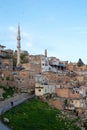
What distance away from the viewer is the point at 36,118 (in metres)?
49.0

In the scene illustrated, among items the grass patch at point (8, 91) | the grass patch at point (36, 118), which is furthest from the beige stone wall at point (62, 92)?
the grass patch at point (8, 91)

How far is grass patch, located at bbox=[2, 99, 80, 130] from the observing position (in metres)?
44.8

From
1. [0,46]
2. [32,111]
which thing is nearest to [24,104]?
[32,111]

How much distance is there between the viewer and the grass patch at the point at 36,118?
44812mm

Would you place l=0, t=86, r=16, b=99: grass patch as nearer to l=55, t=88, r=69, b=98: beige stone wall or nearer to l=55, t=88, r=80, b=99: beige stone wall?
l=55, t=88, r=69, b=98: beige stone wall

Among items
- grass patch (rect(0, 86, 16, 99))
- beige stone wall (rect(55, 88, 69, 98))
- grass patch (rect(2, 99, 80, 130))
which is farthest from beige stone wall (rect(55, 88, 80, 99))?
grass patch (rect(0, 86, 16, 99))

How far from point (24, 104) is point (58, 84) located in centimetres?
1445

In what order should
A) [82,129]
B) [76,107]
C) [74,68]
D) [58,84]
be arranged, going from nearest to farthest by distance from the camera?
[82,129] → [76,107] → [58,84] → [74,68]

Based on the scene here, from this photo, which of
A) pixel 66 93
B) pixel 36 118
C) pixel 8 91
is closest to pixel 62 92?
pixel 66 93

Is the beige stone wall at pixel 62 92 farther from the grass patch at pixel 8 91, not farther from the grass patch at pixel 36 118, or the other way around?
the grass patch at pixel 8 91

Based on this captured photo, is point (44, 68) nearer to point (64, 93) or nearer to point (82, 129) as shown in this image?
point (64, 93)

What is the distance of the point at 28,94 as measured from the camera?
60344 mm

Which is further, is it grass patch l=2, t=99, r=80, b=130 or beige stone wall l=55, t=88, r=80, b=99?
beige stone wall l=55, t=88, r=80, b=99

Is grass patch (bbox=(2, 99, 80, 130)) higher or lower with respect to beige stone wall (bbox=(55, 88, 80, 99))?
lower
